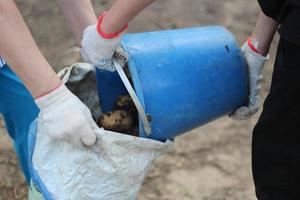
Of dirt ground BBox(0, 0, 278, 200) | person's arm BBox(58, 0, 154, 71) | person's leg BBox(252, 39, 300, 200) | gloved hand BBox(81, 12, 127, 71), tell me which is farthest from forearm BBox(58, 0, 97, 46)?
dirt ground BBox(0, 0, 278, 200)

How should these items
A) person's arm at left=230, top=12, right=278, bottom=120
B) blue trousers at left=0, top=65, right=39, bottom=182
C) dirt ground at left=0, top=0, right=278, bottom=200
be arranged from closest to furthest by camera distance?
person's arm at left=230, top=12, right=278, bottom=120, blue trousers at left=0, top=65, right=39, bottom=182, dirt ground at left=0, top=0, right=278, bottom=200

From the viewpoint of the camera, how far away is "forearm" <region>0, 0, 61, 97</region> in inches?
41.8

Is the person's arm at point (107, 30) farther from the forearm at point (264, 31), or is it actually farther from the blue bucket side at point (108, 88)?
the forearm at point (264, 31)

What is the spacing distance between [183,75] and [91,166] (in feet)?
0.94

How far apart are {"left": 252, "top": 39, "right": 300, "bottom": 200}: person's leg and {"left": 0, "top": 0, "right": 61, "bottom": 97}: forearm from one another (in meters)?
0.45

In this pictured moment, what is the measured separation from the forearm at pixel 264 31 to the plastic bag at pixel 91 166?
0.37 m

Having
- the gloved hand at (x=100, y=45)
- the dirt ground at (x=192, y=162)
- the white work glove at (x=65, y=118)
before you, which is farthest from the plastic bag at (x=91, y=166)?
the dirt ground at (x=192, y=162)

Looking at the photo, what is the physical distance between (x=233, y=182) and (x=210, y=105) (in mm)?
760

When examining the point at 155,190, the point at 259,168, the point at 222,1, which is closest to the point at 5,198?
the point at 155,190

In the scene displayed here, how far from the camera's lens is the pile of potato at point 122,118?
1196 millimetres

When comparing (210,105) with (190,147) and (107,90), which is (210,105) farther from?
(190,147)

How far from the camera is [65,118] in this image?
1.10 metres

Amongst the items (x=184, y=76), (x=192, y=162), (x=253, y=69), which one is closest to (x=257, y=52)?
(x=253, y=69)

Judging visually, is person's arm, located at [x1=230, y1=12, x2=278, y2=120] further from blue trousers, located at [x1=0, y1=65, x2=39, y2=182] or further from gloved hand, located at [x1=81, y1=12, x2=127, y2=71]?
blue trousers, located at [x1=0, y1=65, x2=39, y2=182]
